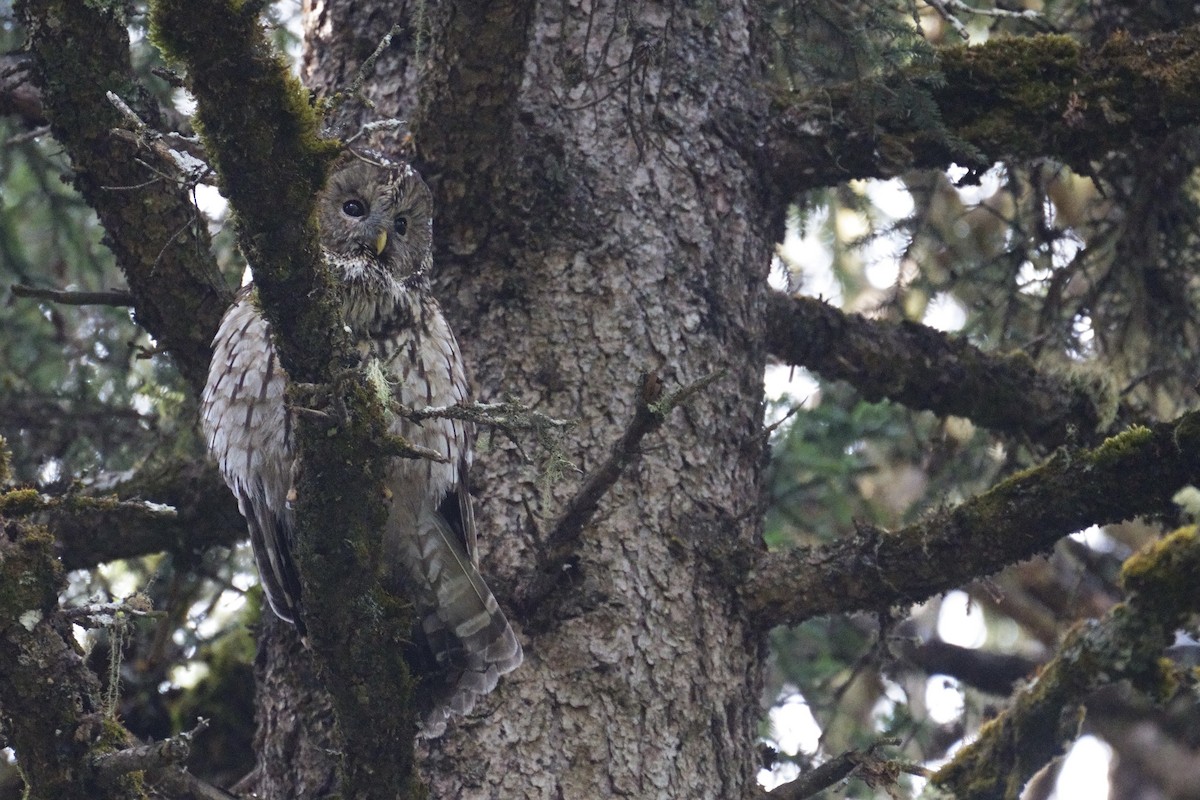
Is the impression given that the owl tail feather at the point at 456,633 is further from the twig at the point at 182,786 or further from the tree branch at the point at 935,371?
the tree branch at the point at 935,371

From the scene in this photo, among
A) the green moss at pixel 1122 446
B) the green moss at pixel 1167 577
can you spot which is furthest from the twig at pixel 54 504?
the green moss at pixel 1167 577

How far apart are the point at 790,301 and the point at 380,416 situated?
1898 millimetres

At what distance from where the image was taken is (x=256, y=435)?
3.46 meters

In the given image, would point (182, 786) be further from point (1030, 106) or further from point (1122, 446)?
point (1030, 106)

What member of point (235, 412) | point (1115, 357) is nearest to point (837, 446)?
point (1115, 357)

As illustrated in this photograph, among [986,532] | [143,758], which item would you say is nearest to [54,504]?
[143,758]

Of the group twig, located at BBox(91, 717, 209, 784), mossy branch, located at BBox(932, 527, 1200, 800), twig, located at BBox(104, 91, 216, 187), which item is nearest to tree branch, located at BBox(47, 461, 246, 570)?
Answer: twig, located at BBox(91, 717, 209, 784)

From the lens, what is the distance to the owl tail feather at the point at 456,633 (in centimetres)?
304

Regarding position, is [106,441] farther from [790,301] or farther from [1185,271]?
[1185,271]

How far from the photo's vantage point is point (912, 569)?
3090mm

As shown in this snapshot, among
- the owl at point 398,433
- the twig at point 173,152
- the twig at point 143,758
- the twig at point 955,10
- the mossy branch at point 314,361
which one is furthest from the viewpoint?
the owl at point 398,433

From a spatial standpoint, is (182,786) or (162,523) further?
(162,523)

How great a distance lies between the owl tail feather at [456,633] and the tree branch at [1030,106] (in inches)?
59.8

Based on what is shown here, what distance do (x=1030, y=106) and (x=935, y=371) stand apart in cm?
85
